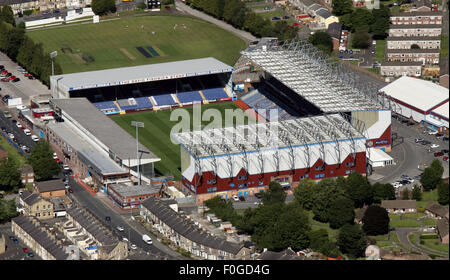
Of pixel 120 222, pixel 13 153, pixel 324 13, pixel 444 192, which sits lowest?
pixel 120 222

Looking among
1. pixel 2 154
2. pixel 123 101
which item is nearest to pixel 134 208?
pixel 2 154

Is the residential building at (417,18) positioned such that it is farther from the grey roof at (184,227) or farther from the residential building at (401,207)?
the grey roof at (184,227)

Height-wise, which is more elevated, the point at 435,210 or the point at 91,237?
the point at 91,237

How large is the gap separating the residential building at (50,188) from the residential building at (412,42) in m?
57.1

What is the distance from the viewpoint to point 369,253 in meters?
54.1

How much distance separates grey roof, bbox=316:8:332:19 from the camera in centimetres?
12469

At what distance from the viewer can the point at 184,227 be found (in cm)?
6066

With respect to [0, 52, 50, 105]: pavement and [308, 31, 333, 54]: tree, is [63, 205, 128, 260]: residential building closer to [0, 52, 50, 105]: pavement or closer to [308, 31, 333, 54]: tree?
[0, 52, 50, 105]: pavement

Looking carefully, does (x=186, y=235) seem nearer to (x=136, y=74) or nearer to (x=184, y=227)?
(x=184, y=227)

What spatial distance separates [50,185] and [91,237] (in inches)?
533

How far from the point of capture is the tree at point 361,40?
4473 inches

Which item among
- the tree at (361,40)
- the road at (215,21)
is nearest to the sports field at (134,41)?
the road at (215,21)

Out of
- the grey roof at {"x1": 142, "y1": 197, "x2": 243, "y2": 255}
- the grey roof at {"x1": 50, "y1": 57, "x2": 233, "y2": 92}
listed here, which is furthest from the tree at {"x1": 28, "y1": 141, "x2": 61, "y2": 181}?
the grey roof at {"x1": 50, "y1": 57, "x2": 233, "y2": 92}

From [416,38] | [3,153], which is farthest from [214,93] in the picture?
[416,38]
